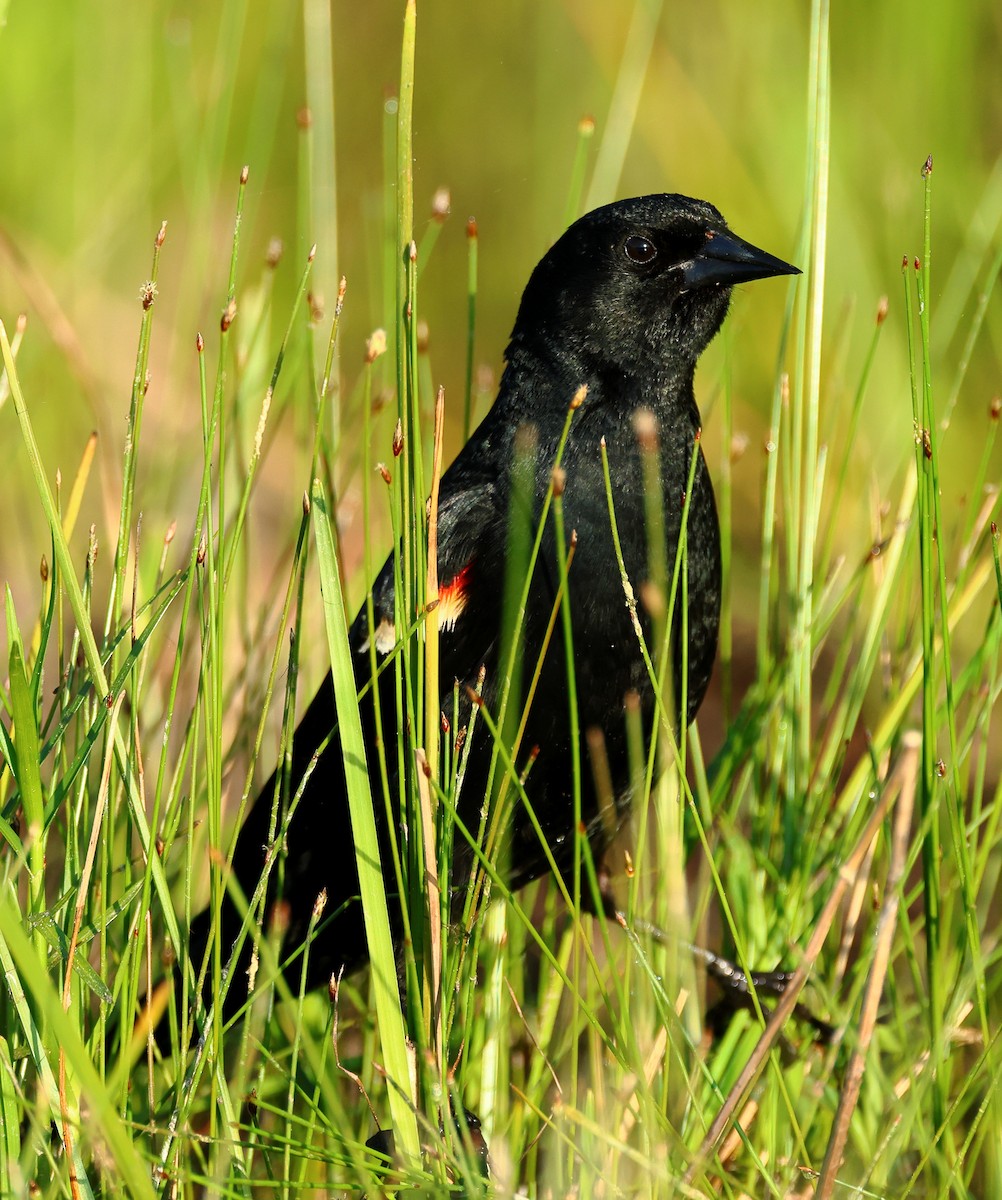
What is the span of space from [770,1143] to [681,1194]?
273 millimetres

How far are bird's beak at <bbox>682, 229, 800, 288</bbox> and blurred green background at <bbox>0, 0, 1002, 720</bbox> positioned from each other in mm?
146

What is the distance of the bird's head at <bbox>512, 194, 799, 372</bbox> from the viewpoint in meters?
1.79

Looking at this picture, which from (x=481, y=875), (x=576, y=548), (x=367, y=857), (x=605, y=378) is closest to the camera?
(x=367, y=857)

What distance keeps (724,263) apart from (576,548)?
469 mm

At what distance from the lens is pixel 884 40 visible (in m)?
3.05

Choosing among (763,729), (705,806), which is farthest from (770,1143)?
(763,729)

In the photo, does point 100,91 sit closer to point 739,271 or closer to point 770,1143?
point 739,271

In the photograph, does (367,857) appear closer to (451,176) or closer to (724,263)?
(724,263)

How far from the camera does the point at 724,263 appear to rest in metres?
1.79

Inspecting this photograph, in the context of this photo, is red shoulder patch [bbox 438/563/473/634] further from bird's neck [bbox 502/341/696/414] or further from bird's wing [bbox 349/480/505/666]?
bird's neck [bbox 502/341/696/414]

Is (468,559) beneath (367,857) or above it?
above

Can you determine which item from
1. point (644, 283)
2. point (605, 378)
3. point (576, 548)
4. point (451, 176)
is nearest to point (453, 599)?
point (576, 548)

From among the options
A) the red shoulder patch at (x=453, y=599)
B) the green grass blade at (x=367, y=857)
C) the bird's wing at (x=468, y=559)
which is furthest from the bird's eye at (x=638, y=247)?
the green grass blade at (x=367, y=857)

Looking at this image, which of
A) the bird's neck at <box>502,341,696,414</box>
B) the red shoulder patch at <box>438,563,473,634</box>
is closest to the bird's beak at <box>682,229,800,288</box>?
the bird's neck at <box>502,341,696,414</box>
